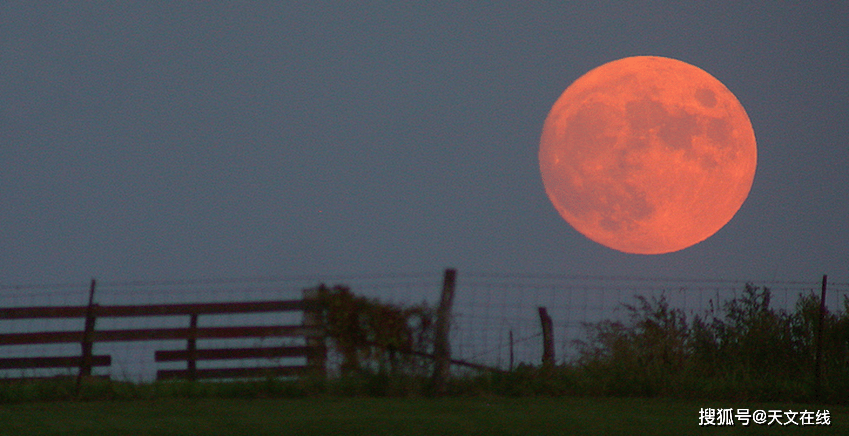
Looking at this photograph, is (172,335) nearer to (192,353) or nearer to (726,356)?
(192,353)

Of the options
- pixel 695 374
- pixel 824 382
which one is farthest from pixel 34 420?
pixel 824 382

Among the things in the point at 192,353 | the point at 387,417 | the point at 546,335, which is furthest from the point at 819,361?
the point at 192,353

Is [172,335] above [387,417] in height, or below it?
above

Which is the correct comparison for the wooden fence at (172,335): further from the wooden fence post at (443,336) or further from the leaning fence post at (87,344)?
the wooden fence post at (443,336)

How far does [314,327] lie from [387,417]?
4.56 metres

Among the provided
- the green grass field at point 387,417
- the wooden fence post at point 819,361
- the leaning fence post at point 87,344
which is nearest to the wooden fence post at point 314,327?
the green grass field at point 387,417

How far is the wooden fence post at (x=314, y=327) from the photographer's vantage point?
11326 millimetres

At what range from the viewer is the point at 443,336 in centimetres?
972

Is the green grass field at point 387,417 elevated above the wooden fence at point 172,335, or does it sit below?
below

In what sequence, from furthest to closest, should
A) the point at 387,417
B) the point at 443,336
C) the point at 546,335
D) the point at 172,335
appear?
1. the point at 172,335
2. the point at 546,335
3. the point at 443,336
4. the point at 387,417

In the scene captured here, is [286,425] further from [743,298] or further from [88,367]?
[743,298]

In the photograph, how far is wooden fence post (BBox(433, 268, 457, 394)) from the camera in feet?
31.4

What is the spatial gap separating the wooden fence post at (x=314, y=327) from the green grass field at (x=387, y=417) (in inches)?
75.0

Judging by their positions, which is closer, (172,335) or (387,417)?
(387,417)
